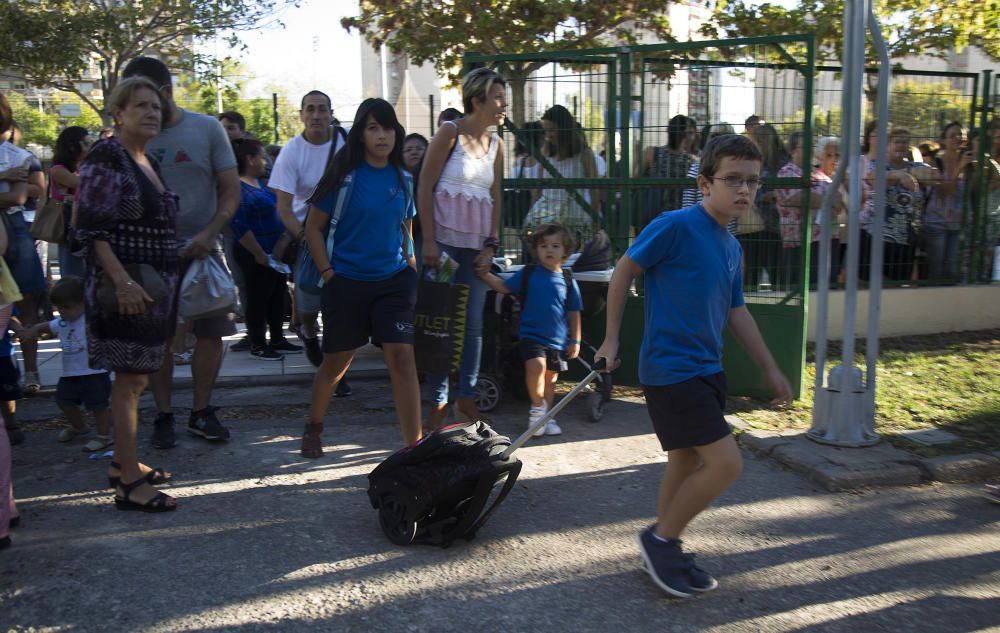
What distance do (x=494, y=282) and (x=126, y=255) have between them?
2.10 m

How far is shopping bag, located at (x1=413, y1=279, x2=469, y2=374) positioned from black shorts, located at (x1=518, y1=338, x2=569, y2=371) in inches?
19.5

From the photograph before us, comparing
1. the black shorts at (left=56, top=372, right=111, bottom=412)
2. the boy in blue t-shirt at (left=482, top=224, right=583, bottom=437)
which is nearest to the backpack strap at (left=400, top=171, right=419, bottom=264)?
the boy in blue t-shirt at (left=482, top=224, right=583, bottom=437)

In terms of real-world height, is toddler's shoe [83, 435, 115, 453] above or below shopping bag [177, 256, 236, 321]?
below

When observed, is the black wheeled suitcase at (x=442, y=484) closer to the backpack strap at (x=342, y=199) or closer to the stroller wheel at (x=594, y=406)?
the backpack strap at (x=342, y=199)

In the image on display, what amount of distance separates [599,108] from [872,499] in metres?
3.17

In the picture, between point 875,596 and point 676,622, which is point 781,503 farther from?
point 676,622

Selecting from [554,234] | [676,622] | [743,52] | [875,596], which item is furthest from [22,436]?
[743,52]

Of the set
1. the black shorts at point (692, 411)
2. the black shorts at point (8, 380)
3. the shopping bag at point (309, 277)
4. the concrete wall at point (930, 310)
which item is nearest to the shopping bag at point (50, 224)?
the black shorts at point (8, 380)

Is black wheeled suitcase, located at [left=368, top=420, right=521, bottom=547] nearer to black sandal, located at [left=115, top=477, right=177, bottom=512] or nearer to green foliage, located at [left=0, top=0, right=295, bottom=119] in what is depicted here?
black sandal, located at [left=115, top=477, right=177, bottom=512]

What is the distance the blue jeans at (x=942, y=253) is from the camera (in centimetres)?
827

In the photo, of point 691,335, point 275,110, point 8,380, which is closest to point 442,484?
point 691,335

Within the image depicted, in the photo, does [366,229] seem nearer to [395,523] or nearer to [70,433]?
[395,523]

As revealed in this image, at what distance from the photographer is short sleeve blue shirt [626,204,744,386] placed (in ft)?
10.7

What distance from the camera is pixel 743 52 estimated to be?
5.88 meters
